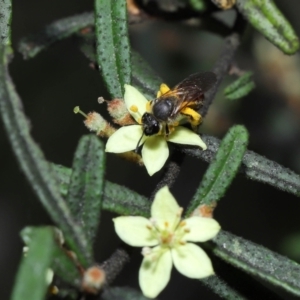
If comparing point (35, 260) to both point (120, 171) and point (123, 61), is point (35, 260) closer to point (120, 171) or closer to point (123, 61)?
point (123, 61)

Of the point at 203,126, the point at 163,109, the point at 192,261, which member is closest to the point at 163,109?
the point at 163,109

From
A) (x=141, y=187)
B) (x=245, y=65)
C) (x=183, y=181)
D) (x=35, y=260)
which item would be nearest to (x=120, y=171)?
(x=141, y=187)

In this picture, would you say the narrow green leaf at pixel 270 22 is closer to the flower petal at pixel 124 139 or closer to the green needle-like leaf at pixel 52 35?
the green needle-like leaf at pixel 52 35

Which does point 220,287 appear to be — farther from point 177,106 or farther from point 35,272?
point 35,272

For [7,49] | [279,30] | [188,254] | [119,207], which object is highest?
[279,30]

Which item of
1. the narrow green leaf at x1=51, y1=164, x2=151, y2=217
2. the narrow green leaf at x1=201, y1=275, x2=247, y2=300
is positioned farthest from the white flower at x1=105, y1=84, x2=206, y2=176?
A: the narrow green leaf at x1=201, y1=275, x2=247, y2=300

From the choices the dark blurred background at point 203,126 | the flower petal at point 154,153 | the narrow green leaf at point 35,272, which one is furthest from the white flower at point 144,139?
the dark blurred background at point 203,126
